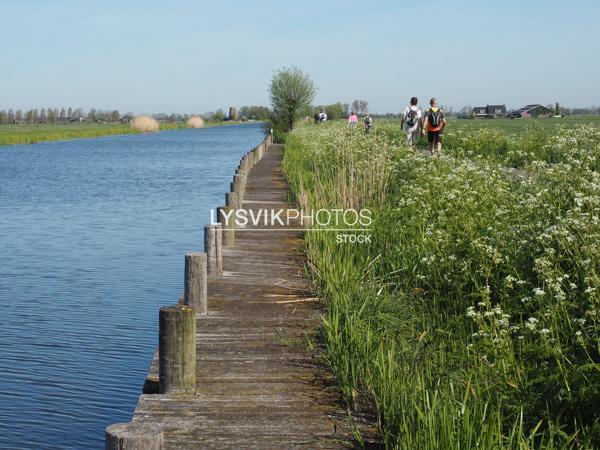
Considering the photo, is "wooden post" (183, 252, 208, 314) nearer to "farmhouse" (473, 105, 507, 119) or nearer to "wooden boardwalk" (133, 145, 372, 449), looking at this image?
"wooden boardwalk" (133, 145, 372, 449)

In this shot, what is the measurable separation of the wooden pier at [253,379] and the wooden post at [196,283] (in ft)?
0.10

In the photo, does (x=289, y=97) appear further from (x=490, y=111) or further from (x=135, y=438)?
(x=490, y=111)

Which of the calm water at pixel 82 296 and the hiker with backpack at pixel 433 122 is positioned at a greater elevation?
the hiker with backpack at pixel 433 122

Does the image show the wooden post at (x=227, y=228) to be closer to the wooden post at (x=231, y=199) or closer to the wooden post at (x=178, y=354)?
the wooden post at (x=231, y=199)

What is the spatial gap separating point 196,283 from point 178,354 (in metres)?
2.44

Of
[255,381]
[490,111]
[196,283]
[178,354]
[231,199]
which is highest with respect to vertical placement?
[490,111]

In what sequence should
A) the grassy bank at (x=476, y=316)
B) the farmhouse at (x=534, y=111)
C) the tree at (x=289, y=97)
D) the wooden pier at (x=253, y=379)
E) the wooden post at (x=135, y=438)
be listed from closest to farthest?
the wooden post at (x=135, y=438) → the grassy bank at (x=476, y=316) → the wooden pier at (x=253, y=379) → the tree at (x=289, y=97) → the farmhouse at (x=534, y=111)

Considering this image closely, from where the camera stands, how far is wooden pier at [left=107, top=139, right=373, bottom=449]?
5695mm

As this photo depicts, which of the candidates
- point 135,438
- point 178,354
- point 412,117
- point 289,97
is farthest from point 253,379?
point 289,97

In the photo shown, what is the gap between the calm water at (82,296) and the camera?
9633mm

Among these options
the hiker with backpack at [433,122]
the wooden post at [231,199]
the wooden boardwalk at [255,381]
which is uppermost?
the hiker with backpack at [433,122]

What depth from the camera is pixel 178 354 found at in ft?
21.4

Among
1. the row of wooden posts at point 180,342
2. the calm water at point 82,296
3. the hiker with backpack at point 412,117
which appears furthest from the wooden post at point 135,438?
the hiker with backpack at point 412,117

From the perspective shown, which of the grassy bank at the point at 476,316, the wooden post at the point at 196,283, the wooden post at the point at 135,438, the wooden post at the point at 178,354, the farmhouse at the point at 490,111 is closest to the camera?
the wooden post at the point at 135,438
